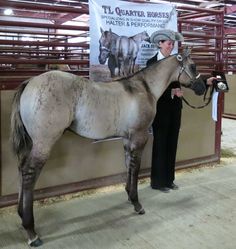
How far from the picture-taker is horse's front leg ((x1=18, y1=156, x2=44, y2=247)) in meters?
2.37

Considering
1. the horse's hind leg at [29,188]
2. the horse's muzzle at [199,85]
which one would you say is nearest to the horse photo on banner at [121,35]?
the horse's muzzle at [199,85]

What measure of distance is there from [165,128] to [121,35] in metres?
0.98

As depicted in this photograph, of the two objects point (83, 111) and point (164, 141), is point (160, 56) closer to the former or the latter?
point (164, 141)

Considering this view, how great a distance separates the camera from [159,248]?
2383 millimetres

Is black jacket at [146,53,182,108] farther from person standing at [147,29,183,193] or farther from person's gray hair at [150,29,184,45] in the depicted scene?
person's gray hair at [150,29,184,45]

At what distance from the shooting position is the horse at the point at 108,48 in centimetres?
318

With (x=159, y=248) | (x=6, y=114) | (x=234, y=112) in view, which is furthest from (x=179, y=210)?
(x=234, y=112)

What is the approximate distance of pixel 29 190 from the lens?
2391 millimetres

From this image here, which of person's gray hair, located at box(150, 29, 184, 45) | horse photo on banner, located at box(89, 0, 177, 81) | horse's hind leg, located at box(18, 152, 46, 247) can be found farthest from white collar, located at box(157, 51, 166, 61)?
horse's hind leg, located at box(18, 152, 46, 247)

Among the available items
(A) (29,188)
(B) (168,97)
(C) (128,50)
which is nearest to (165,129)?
(B) (168,97)

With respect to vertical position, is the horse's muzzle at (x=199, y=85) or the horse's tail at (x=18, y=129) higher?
the horse's muzzle at (x=199, y=85)

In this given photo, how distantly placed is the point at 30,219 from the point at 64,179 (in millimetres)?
896

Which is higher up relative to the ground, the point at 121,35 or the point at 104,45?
the point at 121,35

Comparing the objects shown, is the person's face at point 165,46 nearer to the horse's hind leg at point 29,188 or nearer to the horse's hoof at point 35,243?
the horse's hind leg at point 29,188
